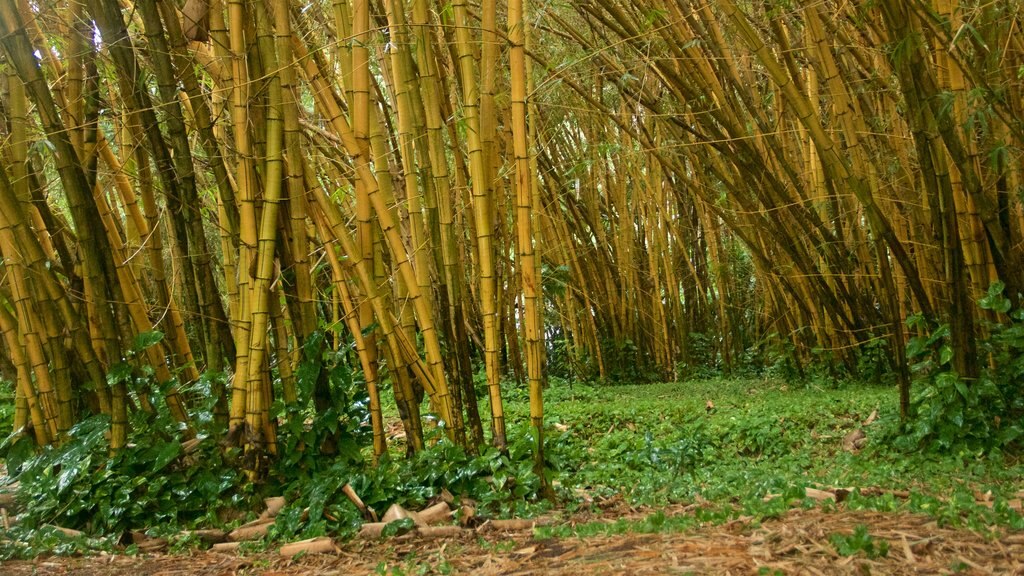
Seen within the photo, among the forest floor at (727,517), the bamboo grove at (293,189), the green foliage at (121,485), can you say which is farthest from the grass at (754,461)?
the green foliage at (121,485)

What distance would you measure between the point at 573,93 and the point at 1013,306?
3.33 m

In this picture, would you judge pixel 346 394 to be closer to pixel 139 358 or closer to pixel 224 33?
pixel 139 358

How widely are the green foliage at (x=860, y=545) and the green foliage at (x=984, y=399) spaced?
1.18 m

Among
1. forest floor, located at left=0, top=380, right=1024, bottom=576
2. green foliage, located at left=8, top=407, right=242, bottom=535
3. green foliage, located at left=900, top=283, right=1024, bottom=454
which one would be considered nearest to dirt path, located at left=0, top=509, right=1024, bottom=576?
forest floor, located at left=0, top=380, right=1024, bottom=576

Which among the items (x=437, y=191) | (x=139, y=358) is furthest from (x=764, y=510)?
(x=139, y=358)

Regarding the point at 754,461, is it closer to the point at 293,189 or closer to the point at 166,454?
the point at 293,189

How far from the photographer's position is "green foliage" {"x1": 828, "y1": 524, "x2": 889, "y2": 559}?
1.54 m

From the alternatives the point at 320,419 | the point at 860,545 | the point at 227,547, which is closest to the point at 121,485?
the point at 227,547

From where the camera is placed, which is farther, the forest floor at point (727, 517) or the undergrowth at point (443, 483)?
the undergrowth at point (443, 483)

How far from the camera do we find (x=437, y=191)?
98.0 inches

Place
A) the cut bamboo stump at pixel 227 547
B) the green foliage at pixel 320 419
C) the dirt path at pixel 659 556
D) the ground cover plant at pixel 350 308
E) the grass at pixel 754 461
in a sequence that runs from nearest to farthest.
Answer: the dirt path at pixel 659 556
the grass at pixel 754 461
the cut bamboo stump at pixel 227 547
the ground cover plant at pixel 350 308
the green foliage at pixel 320 419

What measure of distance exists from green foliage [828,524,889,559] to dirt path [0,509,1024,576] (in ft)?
0.04

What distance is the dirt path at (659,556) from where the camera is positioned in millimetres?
1524

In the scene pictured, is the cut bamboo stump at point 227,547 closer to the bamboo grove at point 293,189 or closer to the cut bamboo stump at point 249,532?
the cut bamboo stump at point 249,532
